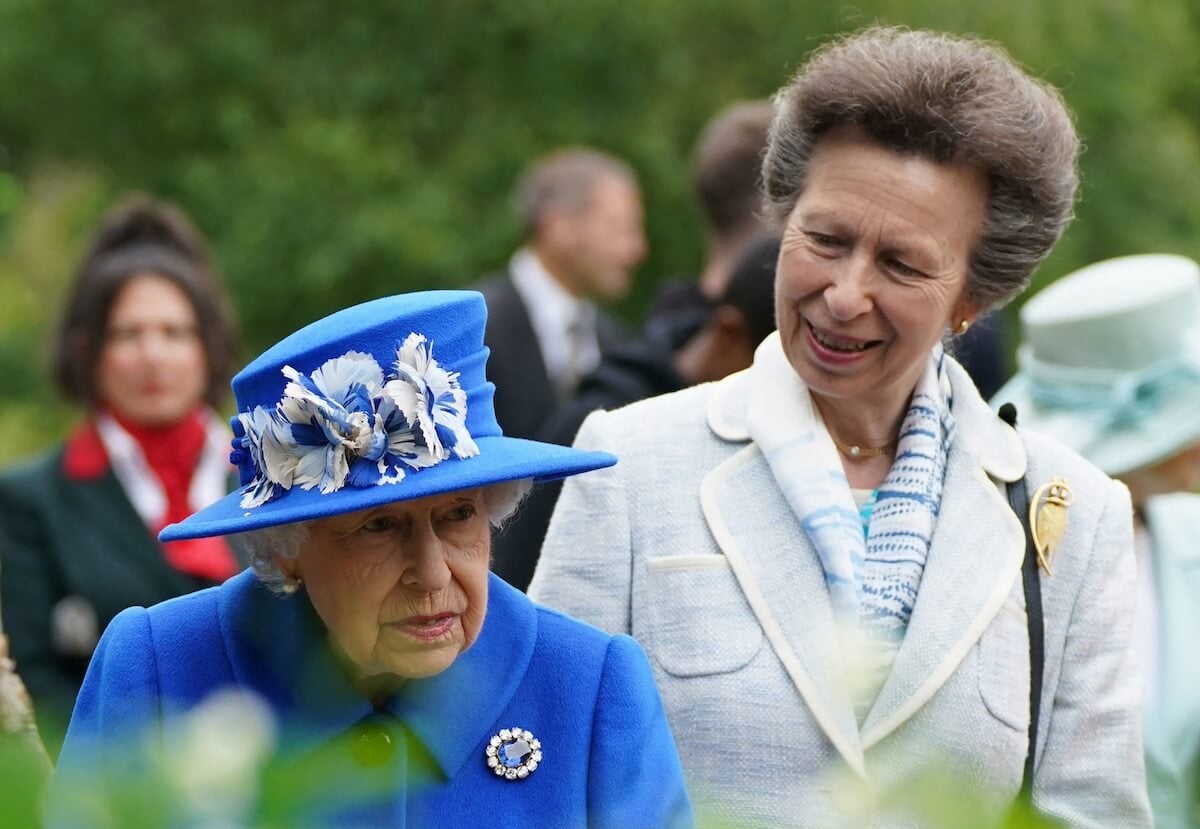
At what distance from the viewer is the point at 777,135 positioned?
3342 mm

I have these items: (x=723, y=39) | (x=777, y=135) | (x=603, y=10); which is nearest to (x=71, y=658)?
(x=777, y=135)

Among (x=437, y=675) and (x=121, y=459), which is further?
(x=121, y=459)

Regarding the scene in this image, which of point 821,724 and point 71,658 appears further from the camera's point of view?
point 71,658

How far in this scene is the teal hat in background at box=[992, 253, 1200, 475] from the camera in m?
4.36

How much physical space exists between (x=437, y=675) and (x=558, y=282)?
17.0ft

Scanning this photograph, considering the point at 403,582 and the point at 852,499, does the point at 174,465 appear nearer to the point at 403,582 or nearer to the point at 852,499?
the point at 852,499

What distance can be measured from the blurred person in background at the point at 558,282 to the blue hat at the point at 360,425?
383 centimetres

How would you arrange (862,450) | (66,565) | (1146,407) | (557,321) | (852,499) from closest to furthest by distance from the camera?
1. (852,499)
2. (862,450)
3. (1146,407)
4. (66,565)
5. (557,321)

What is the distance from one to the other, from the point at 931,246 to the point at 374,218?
385 inches

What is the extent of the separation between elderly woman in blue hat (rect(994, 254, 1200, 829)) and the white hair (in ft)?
5.81

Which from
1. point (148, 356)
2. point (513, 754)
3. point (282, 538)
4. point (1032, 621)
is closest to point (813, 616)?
point (1032, 621)

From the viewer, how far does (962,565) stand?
316 centimetres

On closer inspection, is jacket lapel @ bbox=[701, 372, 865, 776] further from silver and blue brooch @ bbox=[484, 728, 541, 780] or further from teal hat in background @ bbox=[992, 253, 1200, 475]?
teal hat in background @ bbox=[992, 253, 1200, 475]

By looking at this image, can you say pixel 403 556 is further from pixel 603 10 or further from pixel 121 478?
pixel 603 10
